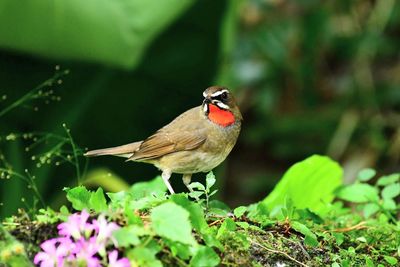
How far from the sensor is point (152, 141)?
13.5 ft

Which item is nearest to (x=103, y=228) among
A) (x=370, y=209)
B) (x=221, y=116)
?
(x=370, y=209)

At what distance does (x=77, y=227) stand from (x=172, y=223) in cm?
24

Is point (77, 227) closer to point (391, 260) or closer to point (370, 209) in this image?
point (391, 260)

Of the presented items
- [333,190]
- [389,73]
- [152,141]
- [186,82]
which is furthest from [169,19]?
[389,73]

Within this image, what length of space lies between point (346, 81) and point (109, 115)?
2.27 m

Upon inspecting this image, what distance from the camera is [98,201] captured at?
243cm

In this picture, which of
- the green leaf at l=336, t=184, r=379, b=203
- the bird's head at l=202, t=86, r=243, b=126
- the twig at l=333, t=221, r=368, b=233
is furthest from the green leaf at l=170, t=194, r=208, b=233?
the bird's head at l=202, t=86, r=243, b=126

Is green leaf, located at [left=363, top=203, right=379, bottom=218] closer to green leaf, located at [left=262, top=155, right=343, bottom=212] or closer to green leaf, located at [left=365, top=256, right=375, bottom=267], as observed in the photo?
green leaf, located at [left=262, top=155, right=343, bottom=212]

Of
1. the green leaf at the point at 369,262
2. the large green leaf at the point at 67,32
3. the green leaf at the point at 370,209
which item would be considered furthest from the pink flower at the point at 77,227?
the large green leaf at the point at 67,32

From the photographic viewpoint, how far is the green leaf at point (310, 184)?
380cm

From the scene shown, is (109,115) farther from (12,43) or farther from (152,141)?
(152,141)

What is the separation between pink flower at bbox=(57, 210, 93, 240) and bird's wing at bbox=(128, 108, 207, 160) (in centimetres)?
190

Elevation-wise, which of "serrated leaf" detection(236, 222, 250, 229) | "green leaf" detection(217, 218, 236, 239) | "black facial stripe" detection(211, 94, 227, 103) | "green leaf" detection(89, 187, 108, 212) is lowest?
"serrated leaf" detection(236, 222, 250, 229)

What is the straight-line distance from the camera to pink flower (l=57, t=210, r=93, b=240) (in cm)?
219
